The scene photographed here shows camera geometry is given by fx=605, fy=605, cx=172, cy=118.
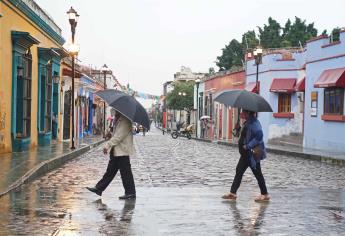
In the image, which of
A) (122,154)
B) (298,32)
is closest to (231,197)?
(122,154)

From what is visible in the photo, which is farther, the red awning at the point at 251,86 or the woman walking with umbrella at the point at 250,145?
the red awning at the point at 251,86

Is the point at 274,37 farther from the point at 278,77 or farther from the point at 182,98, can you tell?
the point at 278,77

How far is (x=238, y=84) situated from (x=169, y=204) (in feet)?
122

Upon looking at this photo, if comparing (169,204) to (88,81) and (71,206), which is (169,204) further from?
(88,81)

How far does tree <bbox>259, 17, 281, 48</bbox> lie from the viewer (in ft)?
219

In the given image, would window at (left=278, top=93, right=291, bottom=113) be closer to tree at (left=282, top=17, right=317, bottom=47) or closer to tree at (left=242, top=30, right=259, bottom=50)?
tree at (left=282, top=17, right=317, bottom=47)

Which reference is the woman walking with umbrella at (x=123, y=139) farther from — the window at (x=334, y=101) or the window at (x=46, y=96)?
the window at (x=334, y=101)

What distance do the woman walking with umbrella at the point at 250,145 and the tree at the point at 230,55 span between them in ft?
207

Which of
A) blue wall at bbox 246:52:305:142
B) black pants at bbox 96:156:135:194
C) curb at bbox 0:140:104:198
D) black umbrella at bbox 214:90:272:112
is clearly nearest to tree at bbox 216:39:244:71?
blue wall at bbox 246:52:305:142

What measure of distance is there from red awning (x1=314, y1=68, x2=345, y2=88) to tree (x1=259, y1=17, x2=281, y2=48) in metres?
38.8

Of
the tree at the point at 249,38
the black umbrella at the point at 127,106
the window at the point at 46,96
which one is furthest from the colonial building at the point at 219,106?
the black umbrella at the point at 127,106

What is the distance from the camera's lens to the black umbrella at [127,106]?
385 inches

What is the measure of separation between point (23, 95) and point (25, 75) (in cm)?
80

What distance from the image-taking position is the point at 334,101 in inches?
1065
